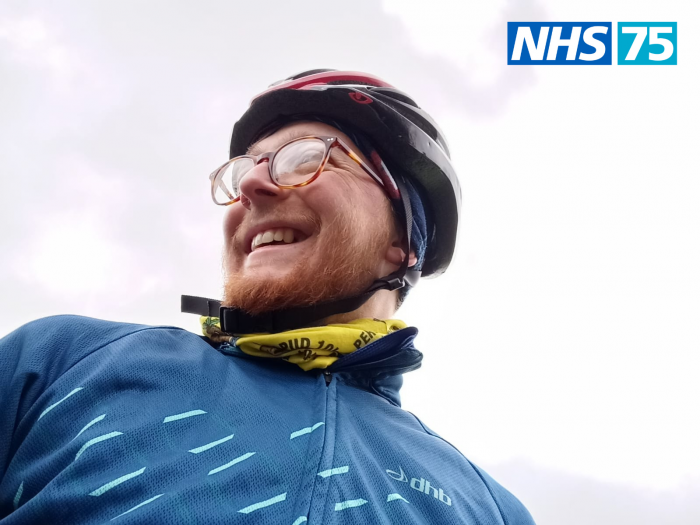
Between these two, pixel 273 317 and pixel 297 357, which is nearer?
pixel 297 357

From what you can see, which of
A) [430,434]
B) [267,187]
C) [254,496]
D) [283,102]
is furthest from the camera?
[283,102]

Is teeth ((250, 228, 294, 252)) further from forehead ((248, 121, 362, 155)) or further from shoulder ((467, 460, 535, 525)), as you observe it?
shoulder ((467, 460, 535, 525))

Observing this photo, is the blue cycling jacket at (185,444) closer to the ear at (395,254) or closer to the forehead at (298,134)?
the ear at (395,254)

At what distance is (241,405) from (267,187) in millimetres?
1231

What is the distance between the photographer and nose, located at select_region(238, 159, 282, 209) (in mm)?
2506

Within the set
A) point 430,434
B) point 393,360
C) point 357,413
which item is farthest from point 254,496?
point 430,434

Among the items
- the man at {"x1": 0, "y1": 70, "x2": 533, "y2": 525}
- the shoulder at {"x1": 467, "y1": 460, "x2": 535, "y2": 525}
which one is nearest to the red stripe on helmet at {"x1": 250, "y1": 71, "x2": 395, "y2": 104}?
the man at {"x1": 0, "y1": 70, "x2": 533, "y2": 525}

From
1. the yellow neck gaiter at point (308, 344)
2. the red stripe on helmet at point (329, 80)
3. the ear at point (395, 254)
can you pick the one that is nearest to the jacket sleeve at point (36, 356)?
the yellow neck gaiter at point (308, 344)

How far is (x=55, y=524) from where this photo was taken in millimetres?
1236

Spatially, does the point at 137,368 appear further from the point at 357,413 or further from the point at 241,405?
the point at 357,413

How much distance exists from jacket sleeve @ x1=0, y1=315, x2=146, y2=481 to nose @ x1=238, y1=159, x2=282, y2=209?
3.25 feet

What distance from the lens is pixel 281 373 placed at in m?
2.01

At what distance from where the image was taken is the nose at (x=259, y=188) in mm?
2506

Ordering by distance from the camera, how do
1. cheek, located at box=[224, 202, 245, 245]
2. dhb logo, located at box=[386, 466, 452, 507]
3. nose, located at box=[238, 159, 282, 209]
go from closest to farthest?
dhb logo, located at box=[386, 466, 452, 507] < nose, located at box=[238, 159, 282, 209] < cheek, located at box=[224, 202, 245, 245]
